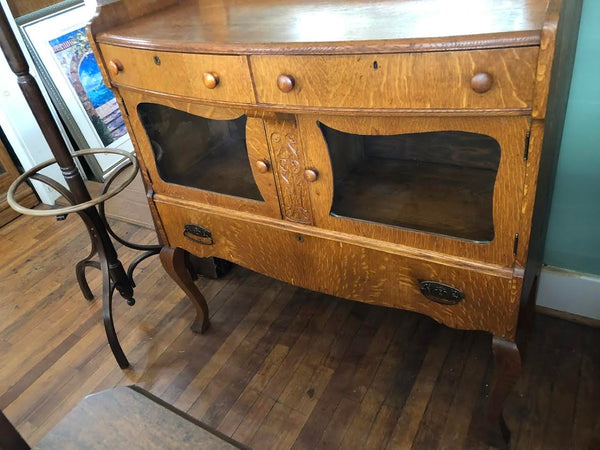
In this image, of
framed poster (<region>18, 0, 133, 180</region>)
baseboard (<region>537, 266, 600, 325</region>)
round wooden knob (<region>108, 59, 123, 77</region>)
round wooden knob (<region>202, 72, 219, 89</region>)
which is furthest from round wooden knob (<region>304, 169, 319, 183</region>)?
framed poster (<region>18, 0, 133, 180</region>)

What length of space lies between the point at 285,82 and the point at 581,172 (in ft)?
2.81

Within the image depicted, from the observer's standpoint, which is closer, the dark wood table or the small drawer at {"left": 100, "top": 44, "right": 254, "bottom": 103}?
the dark wood table

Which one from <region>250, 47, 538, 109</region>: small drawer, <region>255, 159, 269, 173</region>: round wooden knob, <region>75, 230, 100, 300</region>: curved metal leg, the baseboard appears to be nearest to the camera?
<region>250, 47, 538, 109</region>: small drawer

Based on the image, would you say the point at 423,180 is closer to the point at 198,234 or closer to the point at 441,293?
the point at 441,293

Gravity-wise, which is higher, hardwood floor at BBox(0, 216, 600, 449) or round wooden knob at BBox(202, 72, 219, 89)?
round wooden knob at BBox(202, 72, 219, 89)

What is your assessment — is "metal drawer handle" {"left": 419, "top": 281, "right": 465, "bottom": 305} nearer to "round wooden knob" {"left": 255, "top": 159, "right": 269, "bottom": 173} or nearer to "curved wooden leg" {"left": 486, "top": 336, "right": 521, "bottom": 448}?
"curved wooden leg" {"left": 486, "top": 336, "right": 521, "bottom": 448}

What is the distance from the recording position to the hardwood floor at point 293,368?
4.40 ft

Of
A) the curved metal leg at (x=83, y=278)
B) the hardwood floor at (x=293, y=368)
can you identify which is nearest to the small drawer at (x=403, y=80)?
the hardwood floor at (x=293, y=368)

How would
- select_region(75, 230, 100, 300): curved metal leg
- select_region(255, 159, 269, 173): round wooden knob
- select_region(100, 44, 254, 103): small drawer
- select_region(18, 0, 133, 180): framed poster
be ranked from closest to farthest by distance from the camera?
select_region(100, 44, 254, 103): small drawer < select_region(255, 159, 269, 173): round wooden knob < select_region(75, 230, 100, 300): curved metal leg < select_region(18, 0, 133, 180): framed poster

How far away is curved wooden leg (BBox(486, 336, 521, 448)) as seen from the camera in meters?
1.08

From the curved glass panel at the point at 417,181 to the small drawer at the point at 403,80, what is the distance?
11 cm

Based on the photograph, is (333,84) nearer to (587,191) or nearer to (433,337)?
(587,191)

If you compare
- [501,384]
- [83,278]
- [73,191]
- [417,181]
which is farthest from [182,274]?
[501,384]

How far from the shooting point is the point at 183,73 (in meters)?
1.05
